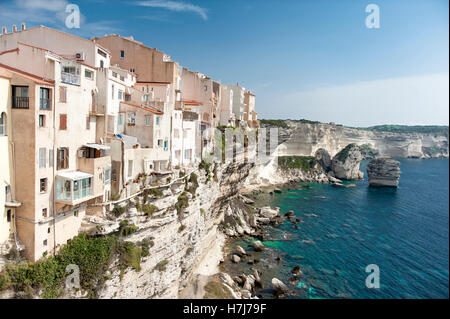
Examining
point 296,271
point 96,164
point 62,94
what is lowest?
point 296,271

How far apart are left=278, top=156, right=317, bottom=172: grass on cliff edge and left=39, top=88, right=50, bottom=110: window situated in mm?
77794

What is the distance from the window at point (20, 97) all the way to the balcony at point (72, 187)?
14.7 ft

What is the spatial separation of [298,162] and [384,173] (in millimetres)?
25861

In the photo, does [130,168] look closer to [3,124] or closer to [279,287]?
[3,124]

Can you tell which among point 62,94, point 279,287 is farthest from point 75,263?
point 279,287

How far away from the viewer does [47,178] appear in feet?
53.1

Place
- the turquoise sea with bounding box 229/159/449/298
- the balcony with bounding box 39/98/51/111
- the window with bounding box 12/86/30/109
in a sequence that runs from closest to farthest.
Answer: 1. the window with bounding box 12/86/30/109
2. the balcony with bounding box 39/98/51/111
3. the turquoise sea with bounding box 229/159/449/298

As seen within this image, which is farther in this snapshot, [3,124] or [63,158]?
[63,158]

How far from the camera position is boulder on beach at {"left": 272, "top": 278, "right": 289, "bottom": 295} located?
2833cm


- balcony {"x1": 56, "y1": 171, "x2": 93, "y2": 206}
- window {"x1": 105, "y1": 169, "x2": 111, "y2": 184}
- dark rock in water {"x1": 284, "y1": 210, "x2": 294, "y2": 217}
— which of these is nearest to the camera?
balcony {"x1": 56, "y1": 171, "x2": 93, "y2": 206}

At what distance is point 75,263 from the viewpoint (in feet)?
55.4

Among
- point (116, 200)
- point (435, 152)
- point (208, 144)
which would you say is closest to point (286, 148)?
point (208, 144)

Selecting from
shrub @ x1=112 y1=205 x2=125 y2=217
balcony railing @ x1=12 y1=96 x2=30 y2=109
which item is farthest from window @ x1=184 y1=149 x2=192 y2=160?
balcony railing @ x1=12 y1=96 x2=30 y2=109

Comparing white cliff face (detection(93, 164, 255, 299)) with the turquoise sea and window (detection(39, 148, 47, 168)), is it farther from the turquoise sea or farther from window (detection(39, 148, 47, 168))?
window (detection(39, 148, 47, 168))
